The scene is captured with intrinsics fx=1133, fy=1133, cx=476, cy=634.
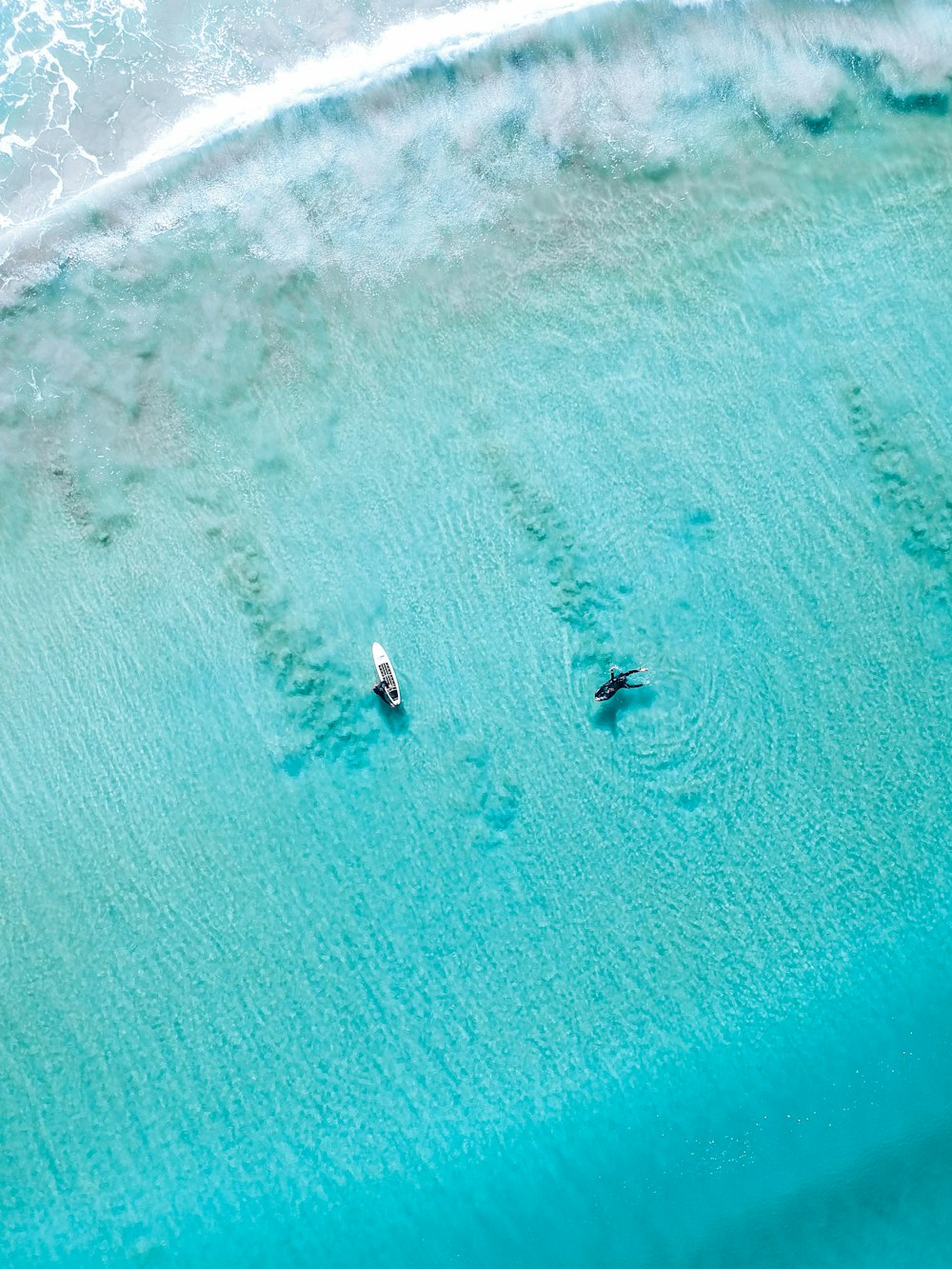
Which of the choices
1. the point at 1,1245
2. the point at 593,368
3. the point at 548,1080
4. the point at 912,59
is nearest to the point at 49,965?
the point at 1,1245

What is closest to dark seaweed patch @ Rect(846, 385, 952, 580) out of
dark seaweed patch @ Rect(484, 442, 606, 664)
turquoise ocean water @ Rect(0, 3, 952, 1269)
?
turquoise ocean water @ Rect(0, 3, 952, 1269)

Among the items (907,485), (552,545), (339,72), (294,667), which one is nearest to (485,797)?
(294,667)

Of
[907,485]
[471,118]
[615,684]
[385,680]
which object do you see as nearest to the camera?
[385,680]

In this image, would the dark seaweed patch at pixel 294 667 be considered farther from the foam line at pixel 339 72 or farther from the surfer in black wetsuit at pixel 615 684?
the foam line at pixel 339 72

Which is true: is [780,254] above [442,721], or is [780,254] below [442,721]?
above

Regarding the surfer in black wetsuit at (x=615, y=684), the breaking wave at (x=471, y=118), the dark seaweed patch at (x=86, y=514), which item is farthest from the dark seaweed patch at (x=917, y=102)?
the dark seaweed patch at (x=86, y=514)

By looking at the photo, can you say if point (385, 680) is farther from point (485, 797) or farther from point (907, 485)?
point (907, 485)

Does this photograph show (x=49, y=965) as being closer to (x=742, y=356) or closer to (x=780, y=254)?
(x=742, y=356)
